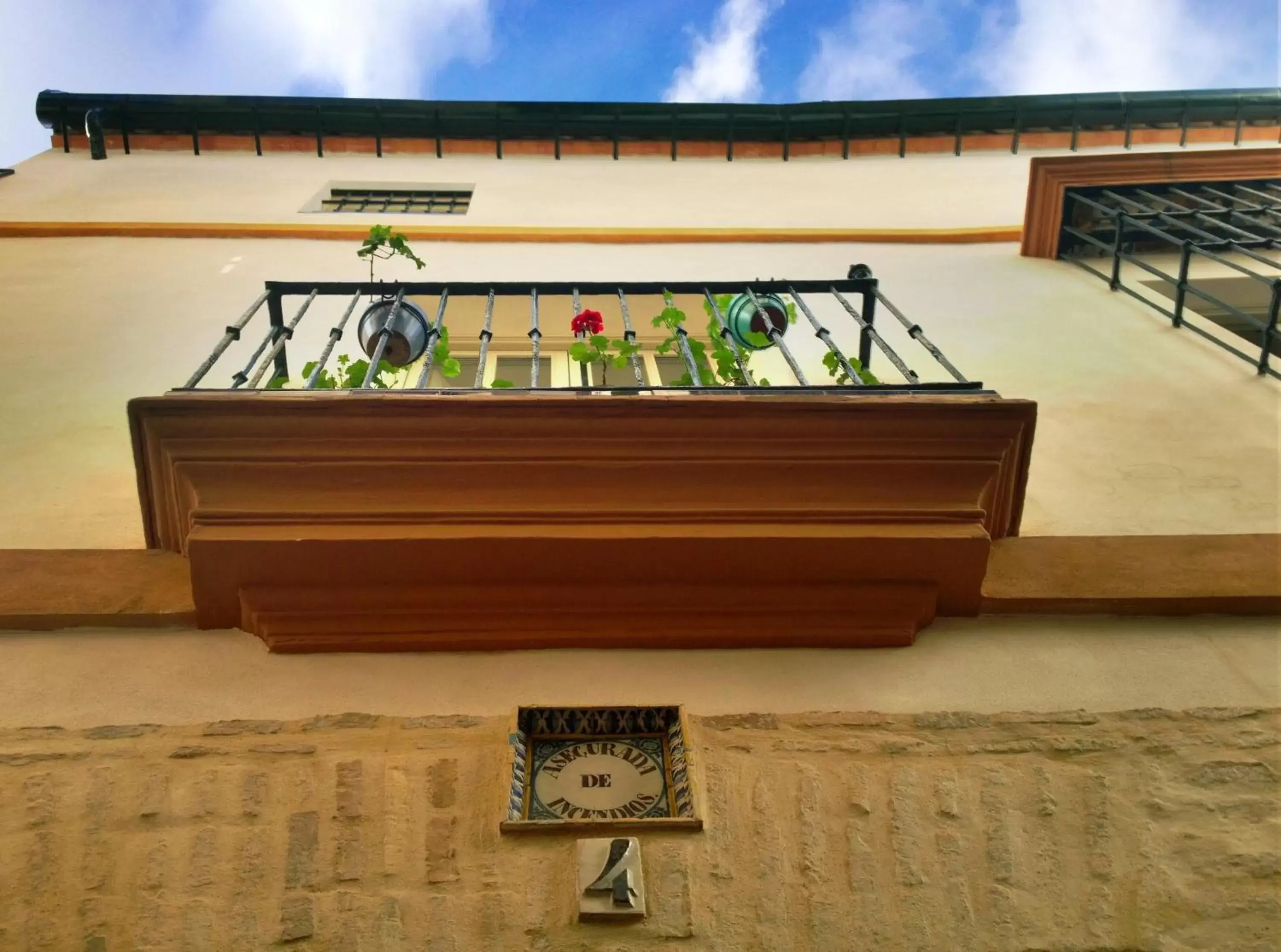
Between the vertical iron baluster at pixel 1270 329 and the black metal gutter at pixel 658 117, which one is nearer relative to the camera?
the vertical iron baluster at pixel 1270 329

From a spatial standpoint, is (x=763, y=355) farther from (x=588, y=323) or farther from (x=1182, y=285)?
(x=1182, y=285)

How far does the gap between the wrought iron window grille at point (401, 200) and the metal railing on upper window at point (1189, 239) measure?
4218mm

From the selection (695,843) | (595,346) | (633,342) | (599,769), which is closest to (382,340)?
(595,346)

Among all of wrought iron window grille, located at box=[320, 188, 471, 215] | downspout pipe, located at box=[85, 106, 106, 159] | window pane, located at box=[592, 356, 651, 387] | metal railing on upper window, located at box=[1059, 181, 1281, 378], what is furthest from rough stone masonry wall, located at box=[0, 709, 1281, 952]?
downspout pipe, located at box=[85, 106, 106, 159]

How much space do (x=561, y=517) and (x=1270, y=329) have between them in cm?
340

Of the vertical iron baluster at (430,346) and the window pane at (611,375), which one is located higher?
the window pane at (611,375)

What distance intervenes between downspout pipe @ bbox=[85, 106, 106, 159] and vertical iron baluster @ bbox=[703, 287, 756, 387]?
6.55m

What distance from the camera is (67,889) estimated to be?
92.5 inches

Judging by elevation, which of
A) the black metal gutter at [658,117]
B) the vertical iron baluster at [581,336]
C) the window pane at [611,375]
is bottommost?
the vertical iron baluster at [581,336]

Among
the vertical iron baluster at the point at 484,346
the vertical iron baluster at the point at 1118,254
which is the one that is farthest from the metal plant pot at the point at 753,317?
the vertical iron baluster at the point at 1118,254

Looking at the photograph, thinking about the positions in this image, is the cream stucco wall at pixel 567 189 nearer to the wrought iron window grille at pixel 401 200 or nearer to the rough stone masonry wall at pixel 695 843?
the wrought iron window grille at pixel 401 200

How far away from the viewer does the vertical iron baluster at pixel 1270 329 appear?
188 inches

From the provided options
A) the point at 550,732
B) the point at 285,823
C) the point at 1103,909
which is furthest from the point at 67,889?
the point at 1103,909

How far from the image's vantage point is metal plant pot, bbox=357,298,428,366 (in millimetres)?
4242
